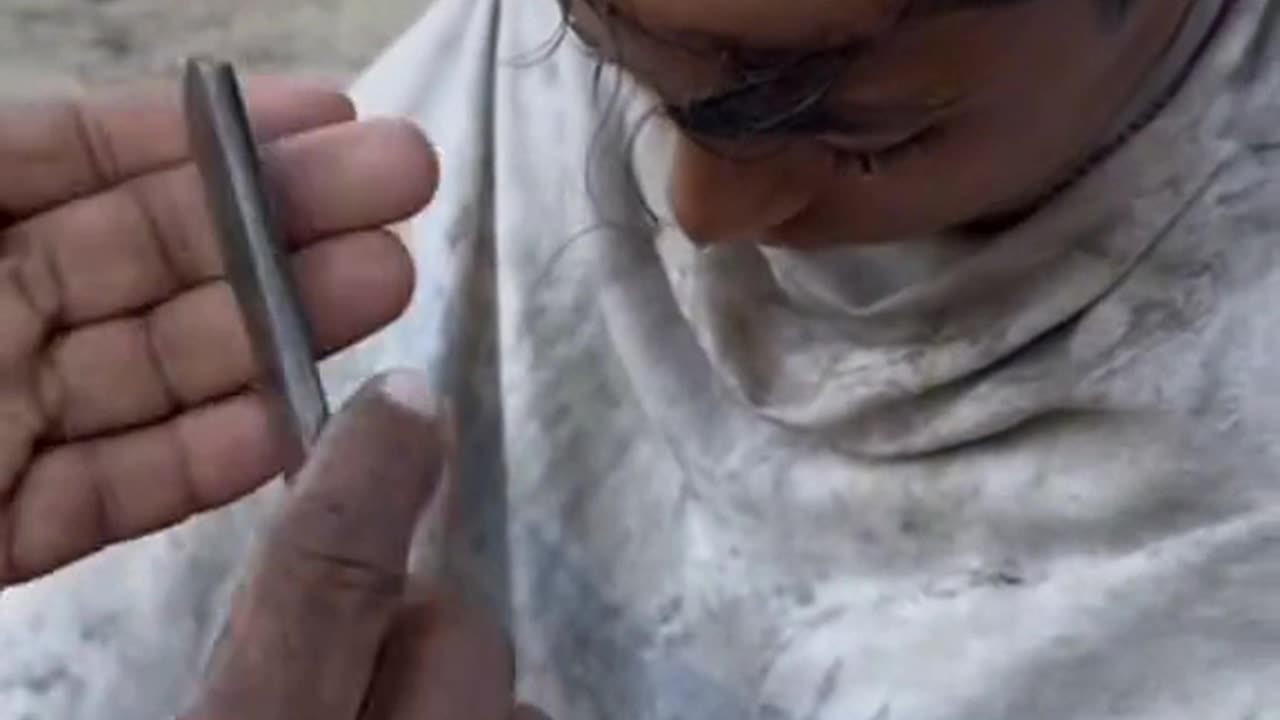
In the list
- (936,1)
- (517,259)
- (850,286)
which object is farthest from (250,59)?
(936,1)

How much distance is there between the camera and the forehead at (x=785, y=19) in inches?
23.1

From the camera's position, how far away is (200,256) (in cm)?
82

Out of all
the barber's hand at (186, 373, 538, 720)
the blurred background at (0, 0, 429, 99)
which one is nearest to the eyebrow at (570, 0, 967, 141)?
the barber's hand at (186, 373, 538, 720)

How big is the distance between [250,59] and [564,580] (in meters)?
0.61

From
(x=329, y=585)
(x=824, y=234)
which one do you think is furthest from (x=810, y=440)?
(x=329, y=585)

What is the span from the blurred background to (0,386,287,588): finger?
0.58 metres

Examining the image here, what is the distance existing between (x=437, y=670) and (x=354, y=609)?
42mm

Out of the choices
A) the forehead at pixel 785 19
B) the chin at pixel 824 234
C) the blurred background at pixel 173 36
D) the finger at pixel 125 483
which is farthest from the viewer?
the blurred background at pixel 173 36

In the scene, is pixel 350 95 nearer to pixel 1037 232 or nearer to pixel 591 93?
pixel 591 93

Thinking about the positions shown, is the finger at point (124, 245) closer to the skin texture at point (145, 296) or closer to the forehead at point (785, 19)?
the skin texture at point (145, 296)

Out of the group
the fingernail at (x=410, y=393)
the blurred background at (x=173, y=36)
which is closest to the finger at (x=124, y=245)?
the fingernail at (x=410, y=393)

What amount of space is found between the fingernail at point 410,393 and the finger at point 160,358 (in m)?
0.10

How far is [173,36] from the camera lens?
1.40 m

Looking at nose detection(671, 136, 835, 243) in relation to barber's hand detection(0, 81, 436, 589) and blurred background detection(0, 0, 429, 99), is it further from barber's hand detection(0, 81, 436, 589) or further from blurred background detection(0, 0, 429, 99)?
blurred background detection(0, 0, 429, 99)
